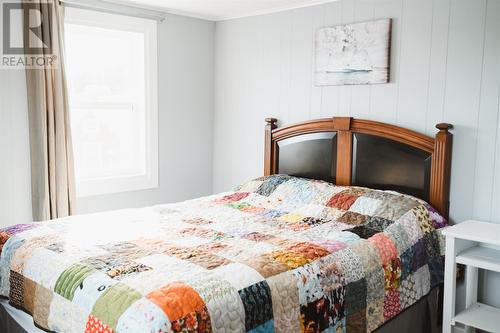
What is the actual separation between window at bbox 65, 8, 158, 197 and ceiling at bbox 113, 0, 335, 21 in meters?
0.21

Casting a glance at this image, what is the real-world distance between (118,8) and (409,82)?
7.38ft

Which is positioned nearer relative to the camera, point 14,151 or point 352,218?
point 352,218

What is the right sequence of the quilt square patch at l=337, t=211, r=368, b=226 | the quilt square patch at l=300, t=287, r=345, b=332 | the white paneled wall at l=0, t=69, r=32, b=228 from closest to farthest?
the quilt square patch at l=300, t=287, r=345, b=332
the quilt square patch at l=337, t=211, r=368, b=226
the white paneled wall at l=0, t=69, r=32, b=228

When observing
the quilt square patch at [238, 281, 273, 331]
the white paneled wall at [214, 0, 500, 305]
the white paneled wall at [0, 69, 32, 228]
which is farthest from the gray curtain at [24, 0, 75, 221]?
the quilt square patch at [238, 281, 273, 331]

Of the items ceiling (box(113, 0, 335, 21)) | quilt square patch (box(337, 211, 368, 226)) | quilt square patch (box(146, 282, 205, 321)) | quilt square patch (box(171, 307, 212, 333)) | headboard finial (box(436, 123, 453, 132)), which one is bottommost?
quilt square patch (box(171, 307, 212, 333))

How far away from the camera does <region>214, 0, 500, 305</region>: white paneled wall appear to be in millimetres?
2764

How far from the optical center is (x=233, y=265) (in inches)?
78.4

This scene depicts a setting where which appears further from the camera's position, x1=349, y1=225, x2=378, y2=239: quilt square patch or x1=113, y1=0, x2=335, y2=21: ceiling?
x1=113, y1=0, x2=335, y2=21: ceiling

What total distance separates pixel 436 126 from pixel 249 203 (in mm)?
1306

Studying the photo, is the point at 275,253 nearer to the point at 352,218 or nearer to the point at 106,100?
the point at 352,218

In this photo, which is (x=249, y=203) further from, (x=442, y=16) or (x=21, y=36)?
(x=21, y=36)

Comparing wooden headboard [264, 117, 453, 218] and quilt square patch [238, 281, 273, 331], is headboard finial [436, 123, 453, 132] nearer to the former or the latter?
wooden headboard [264, 117, 453, 218]

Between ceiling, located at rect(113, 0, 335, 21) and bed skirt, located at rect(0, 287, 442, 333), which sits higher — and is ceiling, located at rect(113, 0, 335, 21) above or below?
above

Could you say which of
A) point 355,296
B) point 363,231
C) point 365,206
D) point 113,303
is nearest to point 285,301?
point 355,296
